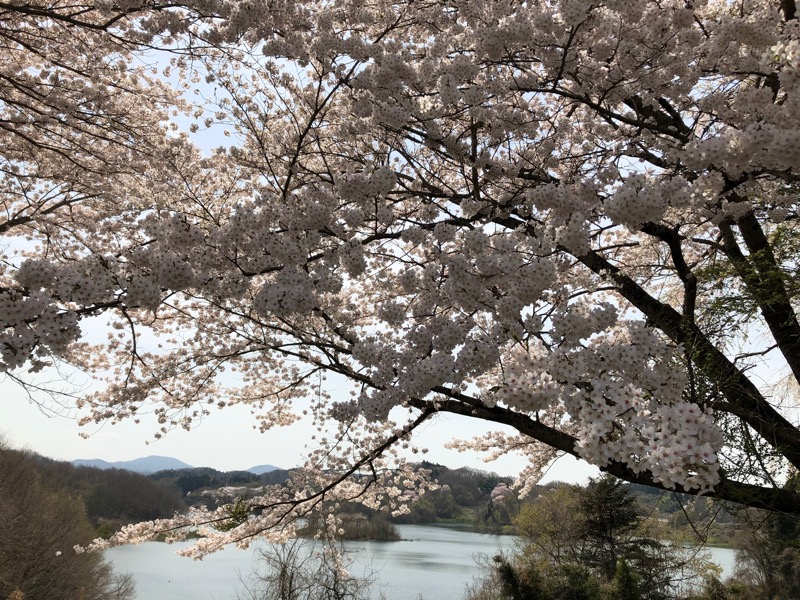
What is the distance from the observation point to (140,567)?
81.3ft

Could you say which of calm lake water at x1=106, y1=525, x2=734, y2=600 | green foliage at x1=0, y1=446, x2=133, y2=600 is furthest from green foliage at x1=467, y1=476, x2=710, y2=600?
green foliage at x1=0, y1=446, x2=133, y2=600

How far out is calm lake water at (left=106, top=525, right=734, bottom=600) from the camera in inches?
687

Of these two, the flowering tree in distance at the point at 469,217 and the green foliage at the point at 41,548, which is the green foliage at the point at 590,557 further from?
the green foliage at the point at 41,548

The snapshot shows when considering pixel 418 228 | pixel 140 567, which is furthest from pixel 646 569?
pixel 140 567

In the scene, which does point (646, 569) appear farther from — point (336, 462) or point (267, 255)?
point (267, 255)

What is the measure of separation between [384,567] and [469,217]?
17.5 meters

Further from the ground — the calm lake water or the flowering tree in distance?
the flowering tree in distance

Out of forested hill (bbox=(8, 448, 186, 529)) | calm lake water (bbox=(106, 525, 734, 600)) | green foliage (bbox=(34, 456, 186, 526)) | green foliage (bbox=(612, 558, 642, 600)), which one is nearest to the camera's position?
green foliage (bbox=(612, 558, 642, 600))

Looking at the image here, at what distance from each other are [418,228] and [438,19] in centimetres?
219

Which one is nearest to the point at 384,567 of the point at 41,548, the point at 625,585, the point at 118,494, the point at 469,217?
the point at 625,585

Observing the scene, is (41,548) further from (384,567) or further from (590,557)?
(590,557)

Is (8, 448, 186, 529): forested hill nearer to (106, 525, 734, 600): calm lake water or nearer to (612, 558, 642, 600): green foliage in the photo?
(106, 525, 734, 600): calm lake water

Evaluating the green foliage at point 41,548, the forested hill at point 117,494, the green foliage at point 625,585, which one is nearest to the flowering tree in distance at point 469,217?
the green foliage at point 625,585

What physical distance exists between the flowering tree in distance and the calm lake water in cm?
874
